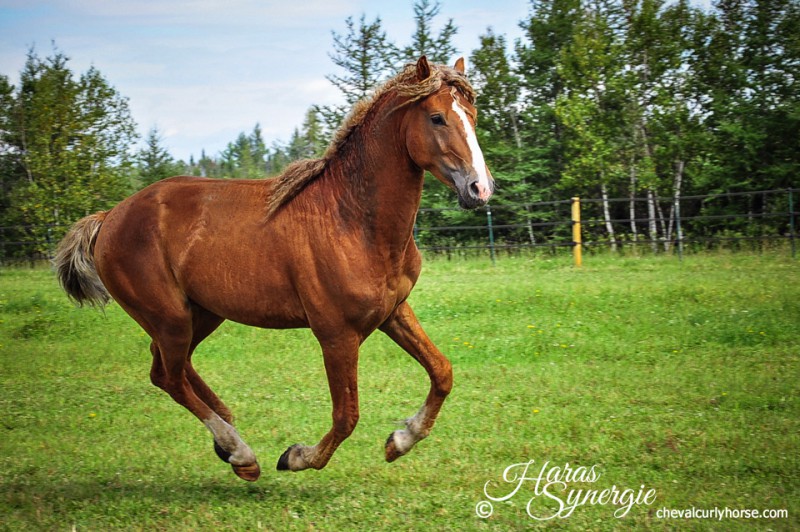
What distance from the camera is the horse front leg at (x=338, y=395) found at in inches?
168

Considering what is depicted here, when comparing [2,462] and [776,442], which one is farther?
[2,462]

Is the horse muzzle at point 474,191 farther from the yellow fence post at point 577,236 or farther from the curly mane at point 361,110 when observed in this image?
the yellow fence post at point 577,236

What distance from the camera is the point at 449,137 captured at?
12.8 ft

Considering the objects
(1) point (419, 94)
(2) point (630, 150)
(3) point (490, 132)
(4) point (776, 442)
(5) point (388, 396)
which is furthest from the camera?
(3) point (490, 132)

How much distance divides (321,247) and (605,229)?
20.2 metres

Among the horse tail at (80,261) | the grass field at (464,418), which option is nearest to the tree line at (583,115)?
the grass field at (464,418)

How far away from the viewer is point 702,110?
21.4 m

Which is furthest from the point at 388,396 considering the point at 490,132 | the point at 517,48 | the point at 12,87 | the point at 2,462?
the point at 12,87

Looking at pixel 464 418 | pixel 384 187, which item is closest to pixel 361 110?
pixel 384 187

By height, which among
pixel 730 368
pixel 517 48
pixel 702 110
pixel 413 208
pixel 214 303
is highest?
pixel 517 48

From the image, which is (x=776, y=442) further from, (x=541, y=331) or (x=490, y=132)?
(x=490, y=132)

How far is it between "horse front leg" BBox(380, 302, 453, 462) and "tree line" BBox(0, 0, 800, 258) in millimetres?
16204

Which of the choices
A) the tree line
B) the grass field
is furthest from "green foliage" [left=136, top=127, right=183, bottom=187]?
the grass field

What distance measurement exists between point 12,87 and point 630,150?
2259cm
